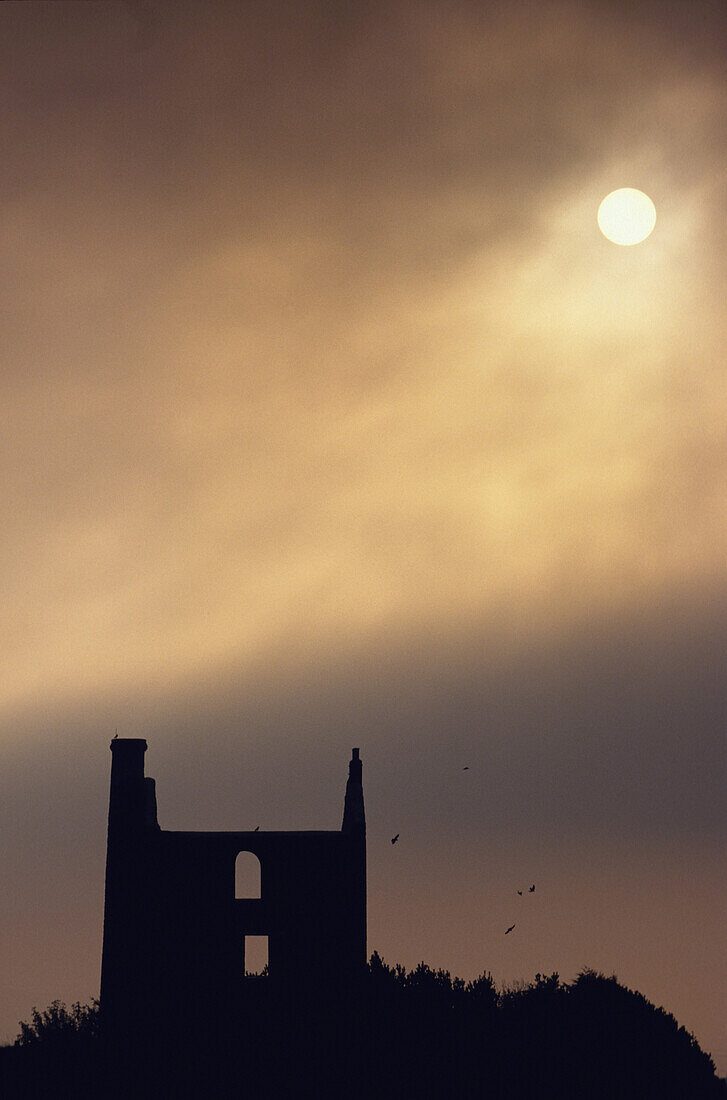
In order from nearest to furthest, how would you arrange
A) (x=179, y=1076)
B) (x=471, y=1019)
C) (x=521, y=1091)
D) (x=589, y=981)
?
(x=179, y=1076), (x=521, y=1091), (x=471, y=1019), (x=589, y=981)

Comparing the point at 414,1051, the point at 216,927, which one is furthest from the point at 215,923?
the point at 414,1051

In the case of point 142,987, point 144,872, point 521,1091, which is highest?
point 144,872

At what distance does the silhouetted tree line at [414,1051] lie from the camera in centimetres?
3538

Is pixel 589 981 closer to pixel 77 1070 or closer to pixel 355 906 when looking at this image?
pixel 355 906

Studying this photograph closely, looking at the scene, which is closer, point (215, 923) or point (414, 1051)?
point (215, 923)

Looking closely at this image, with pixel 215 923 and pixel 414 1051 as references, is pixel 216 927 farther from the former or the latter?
pixel 414 1051

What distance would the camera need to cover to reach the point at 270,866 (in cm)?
3644

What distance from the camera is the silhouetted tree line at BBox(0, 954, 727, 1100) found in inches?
1393

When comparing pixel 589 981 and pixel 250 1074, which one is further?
pixel 589 981

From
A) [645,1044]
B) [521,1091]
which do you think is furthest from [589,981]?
[521,1091]

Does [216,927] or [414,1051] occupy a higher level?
[216,927]

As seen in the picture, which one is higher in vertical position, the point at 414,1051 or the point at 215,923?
the point at 215,923

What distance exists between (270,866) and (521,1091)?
10.8 m

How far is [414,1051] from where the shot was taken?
39.4 meters
